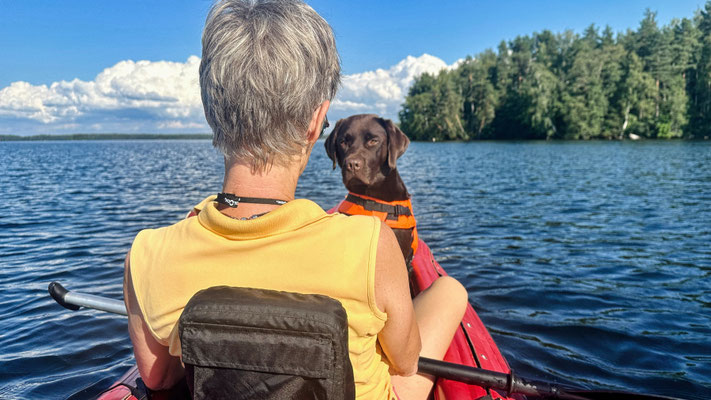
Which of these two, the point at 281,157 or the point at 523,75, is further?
the point at 523,75

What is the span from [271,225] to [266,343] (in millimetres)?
332

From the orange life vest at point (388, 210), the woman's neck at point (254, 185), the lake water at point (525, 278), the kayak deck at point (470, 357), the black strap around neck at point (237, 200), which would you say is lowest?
the lake water at point (525, 278)

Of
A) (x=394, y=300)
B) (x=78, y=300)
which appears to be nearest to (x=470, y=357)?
(x=394, y=300)

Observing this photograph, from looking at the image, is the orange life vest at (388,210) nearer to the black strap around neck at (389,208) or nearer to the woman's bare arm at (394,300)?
the black strap around neck at (389,208)

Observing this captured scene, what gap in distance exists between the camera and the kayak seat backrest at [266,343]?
129 cm

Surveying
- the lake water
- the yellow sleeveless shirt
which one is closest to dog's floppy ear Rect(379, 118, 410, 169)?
the lake water

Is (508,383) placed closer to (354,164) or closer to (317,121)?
(317,121)

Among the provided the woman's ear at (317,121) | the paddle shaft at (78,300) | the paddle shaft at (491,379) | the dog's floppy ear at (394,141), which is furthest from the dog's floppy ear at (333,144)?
the woman's ear at (317,121)

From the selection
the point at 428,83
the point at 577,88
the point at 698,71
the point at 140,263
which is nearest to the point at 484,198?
the point at 140,263

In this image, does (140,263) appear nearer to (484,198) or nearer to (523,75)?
(484,198)

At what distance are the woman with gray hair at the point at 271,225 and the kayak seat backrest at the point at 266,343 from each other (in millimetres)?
91

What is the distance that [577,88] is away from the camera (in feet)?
192

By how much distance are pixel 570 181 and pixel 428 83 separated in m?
67.7

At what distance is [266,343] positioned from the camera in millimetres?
1314
